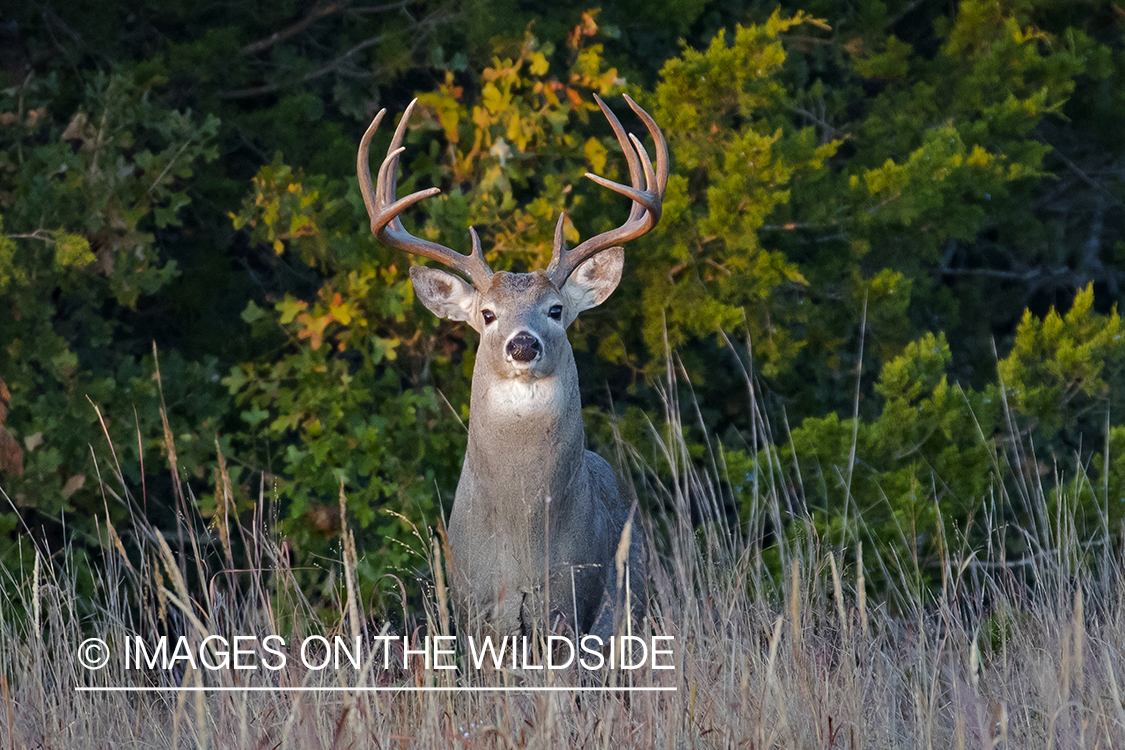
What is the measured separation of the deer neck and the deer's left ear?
457 millimetres

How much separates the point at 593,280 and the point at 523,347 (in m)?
0.78

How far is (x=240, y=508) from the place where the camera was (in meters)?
5.39

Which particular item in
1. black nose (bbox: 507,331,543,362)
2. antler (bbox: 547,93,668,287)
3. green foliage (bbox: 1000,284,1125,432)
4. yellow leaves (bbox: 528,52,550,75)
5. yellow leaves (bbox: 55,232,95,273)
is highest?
yellow leaves (bbox: 528,52,550,75)

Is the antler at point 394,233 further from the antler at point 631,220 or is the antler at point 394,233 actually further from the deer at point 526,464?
the antler at point 631,220

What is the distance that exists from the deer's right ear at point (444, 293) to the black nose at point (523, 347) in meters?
0.63

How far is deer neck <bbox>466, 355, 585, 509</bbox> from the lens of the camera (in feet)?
12.8

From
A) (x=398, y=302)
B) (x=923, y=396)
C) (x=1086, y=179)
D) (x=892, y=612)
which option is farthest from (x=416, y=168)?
(x=1086, y=179)

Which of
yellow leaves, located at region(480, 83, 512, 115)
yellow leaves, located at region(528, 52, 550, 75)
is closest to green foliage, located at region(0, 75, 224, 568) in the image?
yellow leaves, located at region(480, 83, 512, 115)

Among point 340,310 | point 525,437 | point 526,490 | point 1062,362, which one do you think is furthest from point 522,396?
point 1062,362

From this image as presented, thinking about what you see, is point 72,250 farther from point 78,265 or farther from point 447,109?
point 447,109

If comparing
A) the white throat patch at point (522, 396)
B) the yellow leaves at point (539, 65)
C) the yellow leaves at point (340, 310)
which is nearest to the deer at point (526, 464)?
the white throat patch at point (522, 396)

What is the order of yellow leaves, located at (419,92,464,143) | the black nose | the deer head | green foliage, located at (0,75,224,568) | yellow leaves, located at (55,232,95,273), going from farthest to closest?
yellow leaves, located at (419,92,464,143) → green foliage, located at (0,75,224,568) → yellow leaves, located at (55,232,95,273) → the deer head → the black nose

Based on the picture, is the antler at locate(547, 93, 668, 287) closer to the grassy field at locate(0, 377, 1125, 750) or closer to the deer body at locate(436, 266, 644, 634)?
the deer body at locate(436, 266, 644, 634)

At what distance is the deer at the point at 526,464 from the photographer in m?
3.88
